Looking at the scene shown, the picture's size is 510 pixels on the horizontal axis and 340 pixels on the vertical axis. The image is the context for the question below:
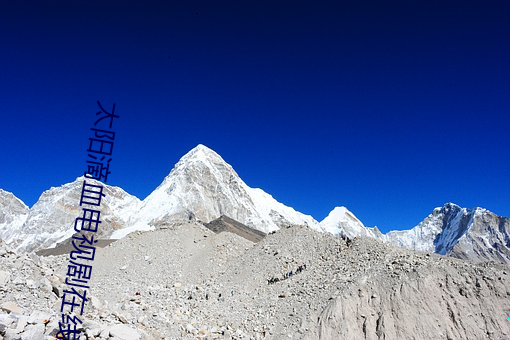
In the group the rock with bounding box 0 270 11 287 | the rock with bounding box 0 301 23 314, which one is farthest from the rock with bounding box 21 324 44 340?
the rock with bounding box 0 270 11 287

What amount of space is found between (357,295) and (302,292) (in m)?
4.02

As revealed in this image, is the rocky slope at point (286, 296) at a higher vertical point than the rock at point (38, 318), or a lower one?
higher

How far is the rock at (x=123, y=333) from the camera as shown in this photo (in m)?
14.3

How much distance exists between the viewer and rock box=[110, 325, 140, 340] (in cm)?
1426

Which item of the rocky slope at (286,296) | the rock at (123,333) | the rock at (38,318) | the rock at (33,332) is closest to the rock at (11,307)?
the rocky slope at (286,296)

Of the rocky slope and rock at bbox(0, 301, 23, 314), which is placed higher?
the rocky slope

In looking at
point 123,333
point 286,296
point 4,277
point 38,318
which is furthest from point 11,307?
point 286,296

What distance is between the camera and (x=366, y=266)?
84.6ft

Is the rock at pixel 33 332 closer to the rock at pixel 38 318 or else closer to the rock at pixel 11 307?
the rock at pixel 38 318

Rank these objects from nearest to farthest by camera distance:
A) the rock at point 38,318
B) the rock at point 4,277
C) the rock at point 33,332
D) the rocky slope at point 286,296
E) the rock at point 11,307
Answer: the rock at point 33,332 < the rock at point 38,318 < the rock at point 11,307 < the rock at point 4,277 < the rocky slope at point 286,296

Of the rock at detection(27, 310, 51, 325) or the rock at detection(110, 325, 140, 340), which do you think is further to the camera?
the rock at detection(110, 325, 140, 340)

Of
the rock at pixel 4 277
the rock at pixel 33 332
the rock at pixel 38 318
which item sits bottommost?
the rock at pixel 33 332

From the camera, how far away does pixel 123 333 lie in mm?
14664

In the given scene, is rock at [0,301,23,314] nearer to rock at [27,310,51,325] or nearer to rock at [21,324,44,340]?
rock at [27,310,51,325]
